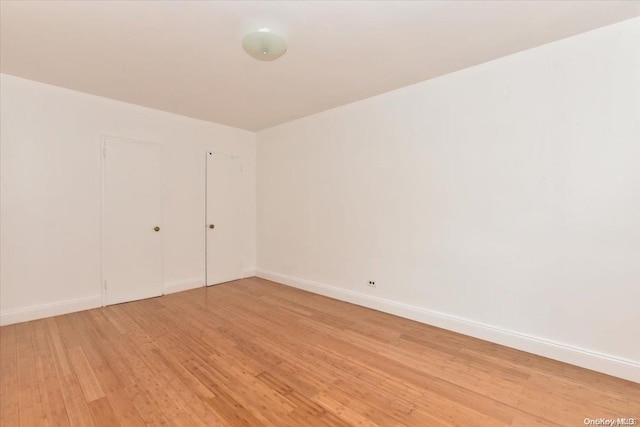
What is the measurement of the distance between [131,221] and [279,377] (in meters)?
3.18

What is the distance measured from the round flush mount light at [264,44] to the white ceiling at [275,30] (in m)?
0.07

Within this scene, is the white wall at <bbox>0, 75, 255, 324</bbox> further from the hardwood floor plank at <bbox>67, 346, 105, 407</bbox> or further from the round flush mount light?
the round flush mount light

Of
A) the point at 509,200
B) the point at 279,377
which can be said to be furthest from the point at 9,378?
the point at 509,200

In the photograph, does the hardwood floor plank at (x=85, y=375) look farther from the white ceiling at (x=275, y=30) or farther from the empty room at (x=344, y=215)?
the white ceiling at (x=275, y=30)

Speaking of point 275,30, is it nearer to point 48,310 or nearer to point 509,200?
point 509,200

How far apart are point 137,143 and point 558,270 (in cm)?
520

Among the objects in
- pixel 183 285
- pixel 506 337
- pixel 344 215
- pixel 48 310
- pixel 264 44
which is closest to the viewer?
pixel 264 44

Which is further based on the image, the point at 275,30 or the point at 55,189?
the point at 55,189

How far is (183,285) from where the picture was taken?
179 inches

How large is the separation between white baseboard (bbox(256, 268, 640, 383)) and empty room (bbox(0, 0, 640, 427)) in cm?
2

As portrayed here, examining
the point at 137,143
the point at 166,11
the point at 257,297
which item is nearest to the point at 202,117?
the point at 137,143

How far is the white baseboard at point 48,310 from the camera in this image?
3.19m

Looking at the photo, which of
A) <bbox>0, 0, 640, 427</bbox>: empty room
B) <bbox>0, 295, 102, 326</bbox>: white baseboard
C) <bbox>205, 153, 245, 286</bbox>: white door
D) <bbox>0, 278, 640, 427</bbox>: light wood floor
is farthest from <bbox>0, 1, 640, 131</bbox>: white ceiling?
<bbox>0, 278, 640, 427</bbox>: light wood floor

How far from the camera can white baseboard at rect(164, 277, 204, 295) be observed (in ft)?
14.4
